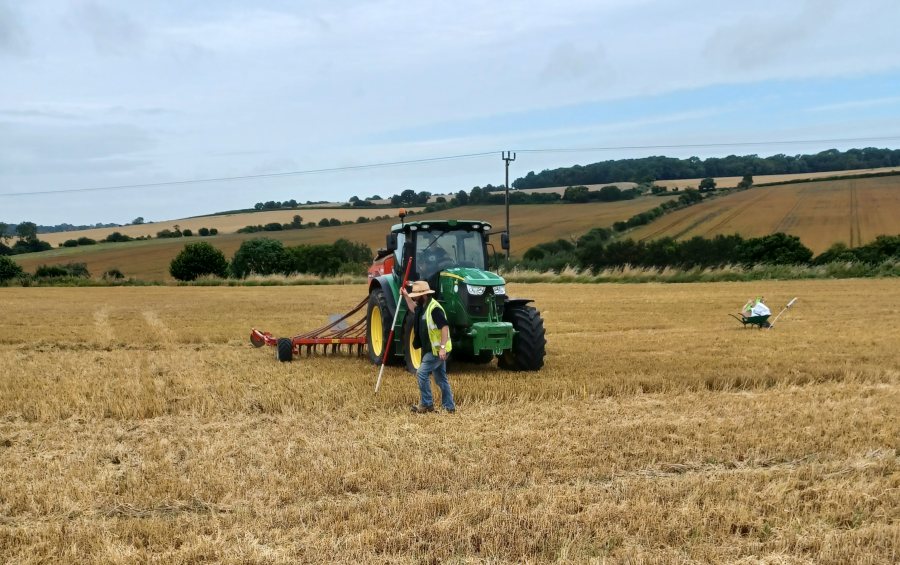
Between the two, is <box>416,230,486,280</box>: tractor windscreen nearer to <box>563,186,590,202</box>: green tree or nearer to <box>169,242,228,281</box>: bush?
<box>169,242,228,281</box>: bush

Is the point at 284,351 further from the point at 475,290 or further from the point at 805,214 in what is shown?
the point at 805,214

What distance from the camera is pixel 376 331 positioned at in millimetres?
12883

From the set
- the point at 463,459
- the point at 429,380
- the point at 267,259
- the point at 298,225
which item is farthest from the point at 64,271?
the point at 463,459

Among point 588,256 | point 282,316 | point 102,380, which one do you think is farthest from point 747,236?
point 102,380

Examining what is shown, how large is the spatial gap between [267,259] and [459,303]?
1690 inches

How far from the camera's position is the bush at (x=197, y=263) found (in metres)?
49.7

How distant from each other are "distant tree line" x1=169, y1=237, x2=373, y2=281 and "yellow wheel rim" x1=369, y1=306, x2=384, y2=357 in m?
35.6

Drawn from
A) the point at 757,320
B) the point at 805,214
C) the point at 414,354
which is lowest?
the point at 757,320

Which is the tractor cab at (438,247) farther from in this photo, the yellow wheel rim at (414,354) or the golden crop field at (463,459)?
the golden crop field at (463,459)

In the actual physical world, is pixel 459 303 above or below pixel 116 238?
below

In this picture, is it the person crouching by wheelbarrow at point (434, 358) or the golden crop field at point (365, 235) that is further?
the golden crop field at point (365, 235)

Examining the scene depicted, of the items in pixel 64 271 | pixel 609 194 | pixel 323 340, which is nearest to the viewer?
pixel 323 340

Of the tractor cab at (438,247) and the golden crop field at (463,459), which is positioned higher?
the tractor cab at (438,247)

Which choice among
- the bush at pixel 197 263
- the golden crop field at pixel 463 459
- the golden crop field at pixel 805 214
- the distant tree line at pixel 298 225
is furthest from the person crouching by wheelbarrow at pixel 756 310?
the distant tree line at pixel 298 225
